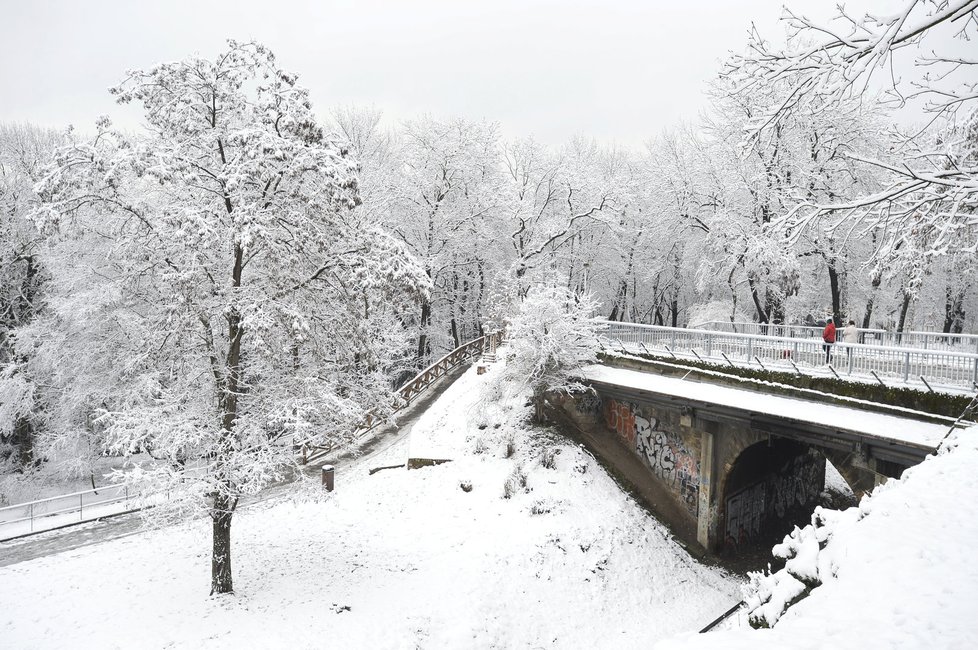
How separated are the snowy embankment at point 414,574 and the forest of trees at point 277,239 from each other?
1.60 m

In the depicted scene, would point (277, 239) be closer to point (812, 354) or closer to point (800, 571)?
point (800, 571)

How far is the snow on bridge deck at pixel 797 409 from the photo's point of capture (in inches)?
406

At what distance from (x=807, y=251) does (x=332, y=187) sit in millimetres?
18917

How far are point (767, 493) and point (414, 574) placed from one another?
36.5 feet

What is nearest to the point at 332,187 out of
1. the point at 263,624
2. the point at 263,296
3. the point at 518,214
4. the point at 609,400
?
the point at 263,296

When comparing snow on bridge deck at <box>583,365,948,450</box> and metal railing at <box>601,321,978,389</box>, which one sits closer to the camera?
snow on bridge deck at <box>583,365,948,450</box>

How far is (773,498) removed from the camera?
56.7ft

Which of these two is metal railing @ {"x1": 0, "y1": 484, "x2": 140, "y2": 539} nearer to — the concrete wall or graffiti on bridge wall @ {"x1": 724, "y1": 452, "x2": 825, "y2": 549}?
the concrete wall

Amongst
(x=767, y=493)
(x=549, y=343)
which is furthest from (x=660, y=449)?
(x=549, y=343)

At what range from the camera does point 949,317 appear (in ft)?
95.1

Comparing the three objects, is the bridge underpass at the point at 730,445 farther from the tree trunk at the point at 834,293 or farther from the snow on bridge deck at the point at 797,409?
the tree trunk at the point at 834,293

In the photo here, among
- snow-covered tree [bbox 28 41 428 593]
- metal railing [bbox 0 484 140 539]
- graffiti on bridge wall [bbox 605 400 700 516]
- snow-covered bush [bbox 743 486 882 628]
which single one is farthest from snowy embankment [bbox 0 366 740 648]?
snow-covered bush [bbox 743 486 882 628]

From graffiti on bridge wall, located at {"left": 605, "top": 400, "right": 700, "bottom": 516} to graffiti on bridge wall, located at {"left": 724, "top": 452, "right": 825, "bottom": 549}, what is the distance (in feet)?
3.59

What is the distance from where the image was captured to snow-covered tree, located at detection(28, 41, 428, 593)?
380 inches
